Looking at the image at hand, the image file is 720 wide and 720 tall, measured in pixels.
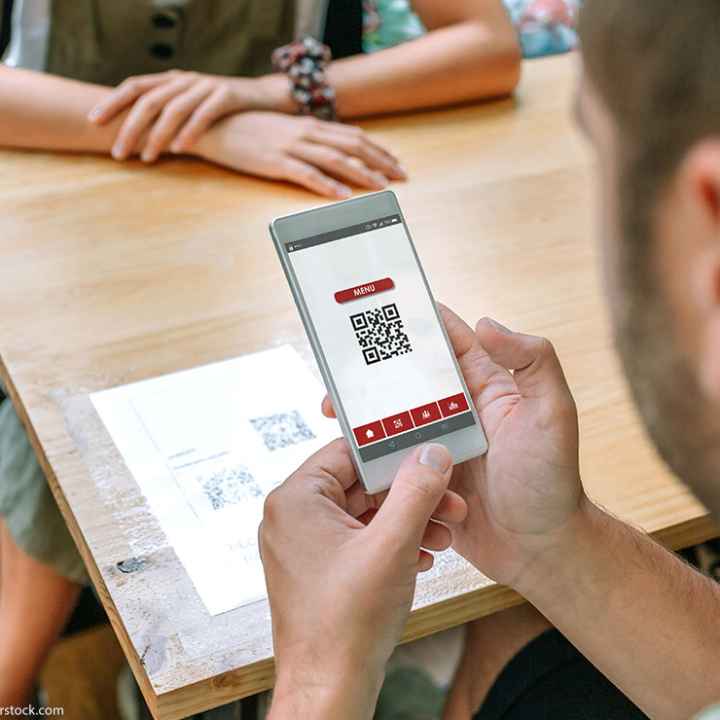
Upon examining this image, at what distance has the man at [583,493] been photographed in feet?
1.62

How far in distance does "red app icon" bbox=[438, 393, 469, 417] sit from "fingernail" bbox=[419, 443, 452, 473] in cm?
4

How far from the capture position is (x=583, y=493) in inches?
33.4

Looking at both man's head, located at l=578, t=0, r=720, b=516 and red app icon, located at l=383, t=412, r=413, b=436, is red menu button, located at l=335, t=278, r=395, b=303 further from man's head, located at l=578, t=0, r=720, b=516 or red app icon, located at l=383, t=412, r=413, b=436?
man's head, located at l=578, t=0, r=720, b=516

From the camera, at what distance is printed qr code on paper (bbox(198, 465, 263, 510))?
0.91m

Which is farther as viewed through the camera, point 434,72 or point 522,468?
point 434,72

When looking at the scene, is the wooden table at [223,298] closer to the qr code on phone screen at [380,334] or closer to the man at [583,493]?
the man at [583,493]

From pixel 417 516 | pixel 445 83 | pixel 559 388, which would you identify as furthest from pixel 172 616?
pixel 445 83

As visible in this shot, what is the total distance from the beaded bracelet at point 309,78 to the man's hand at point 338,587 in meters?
0.78

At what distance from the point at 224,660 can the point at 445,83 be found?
3.08 ft

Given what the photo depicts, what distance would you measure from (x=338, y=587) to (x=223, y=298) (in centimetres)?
45

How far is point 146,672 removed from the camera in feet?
2.54

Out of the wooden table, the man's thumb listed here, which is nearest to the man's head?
the man's thumb

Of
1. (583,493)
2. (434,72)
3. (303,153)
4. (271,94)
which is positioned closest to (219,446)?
(583,493)

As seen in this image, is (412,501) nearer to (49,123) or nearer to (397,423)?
(397,423)
